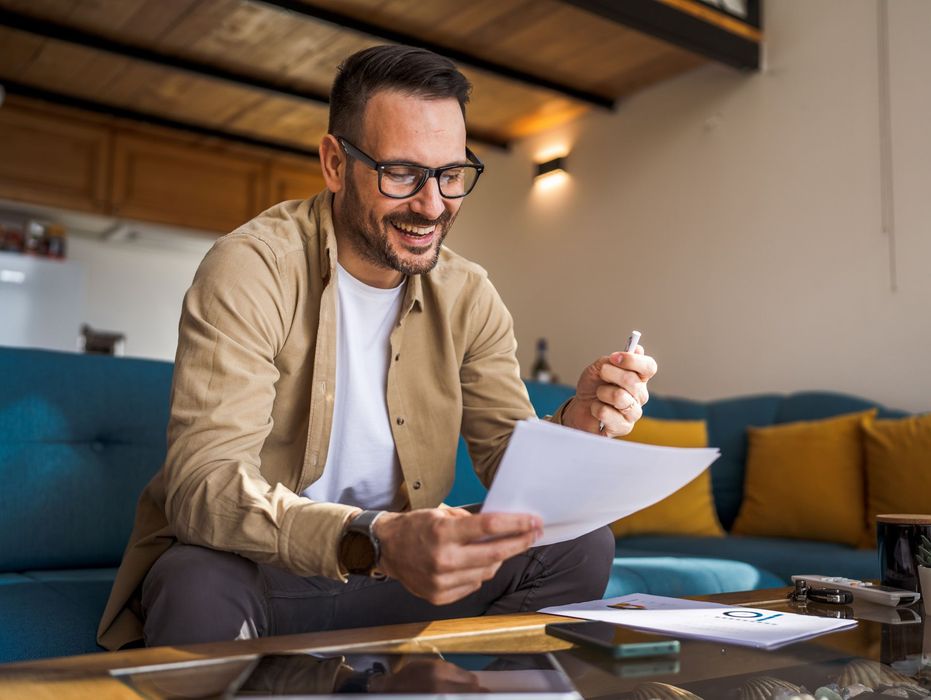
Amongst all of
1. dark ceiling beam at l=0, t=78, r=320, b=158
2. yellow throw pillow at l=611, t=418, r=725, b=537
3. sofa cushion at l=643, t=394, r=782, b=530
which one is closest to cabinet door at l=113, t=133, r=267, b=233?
dark ceiling beam at l=0, t=78, r=320, b=158

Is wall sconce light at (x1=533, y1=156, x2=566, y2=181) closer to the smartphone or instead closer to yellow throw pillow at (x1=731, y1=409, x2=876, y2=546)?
yellow throw pillow at (x1=731, y1=409, x2=876, y2=546)

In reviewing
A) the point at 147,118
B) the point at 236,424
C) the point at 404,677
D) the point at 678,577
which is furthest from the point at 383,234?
the point at 147,118

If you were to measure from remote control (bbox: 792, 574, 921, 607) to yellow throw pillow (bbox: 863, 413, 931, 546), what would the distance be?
137cm

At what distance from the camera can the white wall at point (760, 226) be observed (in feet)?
9.49

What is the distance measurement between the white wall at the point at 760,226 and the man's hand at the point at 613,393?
2039 millimetres

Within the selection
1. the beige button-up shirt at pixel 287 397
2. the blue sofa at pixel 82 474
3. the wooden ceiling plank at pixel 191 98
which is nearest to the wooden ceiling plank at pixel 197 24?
the wooden ceiling plank at pixel 191 98

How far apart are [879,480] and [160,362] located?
1947mm

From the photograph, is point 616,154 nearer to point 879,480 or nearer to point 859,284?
point 859,284

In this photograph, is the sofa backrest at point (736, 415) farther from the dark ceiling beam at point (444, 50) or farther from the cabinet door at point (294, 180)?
→ the cabinet door at point (294, 180)

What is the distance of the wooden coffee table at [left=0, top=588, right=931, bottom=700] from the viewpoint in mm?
583

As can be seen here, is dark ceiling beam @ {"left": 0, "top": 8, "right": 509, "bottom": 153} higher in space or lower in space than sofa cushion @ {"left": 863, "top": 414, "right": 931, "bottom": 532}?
higher

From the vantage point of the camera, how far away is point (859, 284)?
2994mm

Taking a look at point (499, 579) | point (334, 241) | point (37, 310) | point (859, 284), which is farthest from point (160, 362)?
point (37, 310)

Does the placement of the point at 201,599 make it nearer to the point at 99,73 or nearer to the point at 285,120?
the point at 99,73
